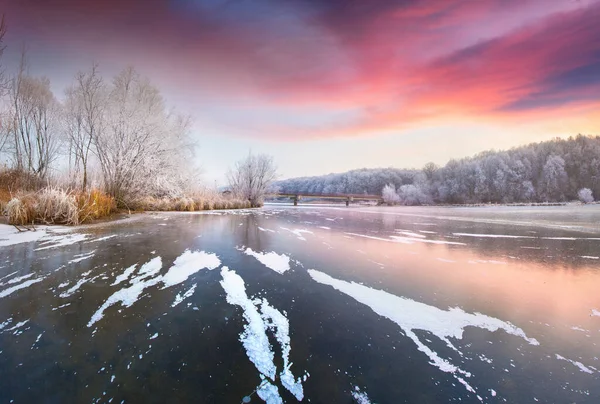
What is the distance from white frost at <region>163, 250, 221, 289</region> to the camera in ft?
8.77

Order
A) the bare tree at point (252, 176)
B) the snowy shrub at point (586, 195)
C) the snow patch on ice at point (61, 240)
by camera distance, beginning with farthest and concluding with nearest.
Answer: the snowy shrub at point (586, 195), the bare tree at point (252, 176), the snow patch on ice at point (61, 240)

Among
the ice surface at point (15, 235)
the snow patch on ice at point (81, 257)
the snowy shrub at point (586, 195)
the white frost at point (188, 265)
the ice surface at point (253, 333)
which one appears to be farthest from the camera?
the snowy shrub at point (586, 195)

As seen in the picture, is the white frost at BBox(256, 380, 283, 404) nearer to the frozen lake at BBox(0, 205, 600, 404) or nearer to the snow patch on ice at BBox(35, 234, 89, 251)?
the frozen lake at BBox(0, 205, 600, 404)

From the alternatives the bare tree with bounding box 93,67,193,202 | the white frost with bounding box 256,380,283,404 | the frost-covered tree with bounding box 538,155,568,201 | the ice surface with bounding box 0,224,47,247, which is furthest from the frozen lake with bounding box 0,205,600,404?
the frost-covered tree with bounding box 538,155,568,201

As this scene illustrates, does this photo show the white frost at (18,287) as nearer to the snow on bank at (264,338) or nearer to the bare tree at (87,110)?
the snow on bank at (264,338)

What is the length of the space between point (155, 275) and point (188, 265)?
0.47 metres

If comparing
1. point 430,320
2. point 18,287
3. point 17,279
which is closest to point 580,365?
point 430,320

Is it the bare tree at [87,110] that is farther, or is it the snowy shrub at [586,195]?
the snowy shrub at [586,195]

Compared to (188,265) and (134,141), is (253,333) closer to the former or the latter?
(188,265)

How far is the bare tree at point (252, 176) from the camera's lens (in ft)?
76.9

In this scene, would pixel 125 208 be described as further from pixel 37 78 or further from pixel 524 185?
pixel 524 185

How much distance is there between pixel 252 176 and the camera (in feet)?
77.3

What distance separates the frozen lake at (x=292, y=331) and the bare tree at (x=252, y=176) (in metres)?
20.1

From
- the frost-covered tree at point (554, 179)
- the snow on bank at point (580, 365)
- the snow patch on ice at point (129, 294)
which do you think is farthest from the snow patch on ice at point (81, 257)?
the frost-covered tree at point (554, 179)
